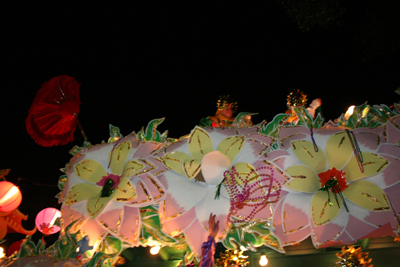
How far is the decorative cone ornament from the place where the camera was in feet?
5.07

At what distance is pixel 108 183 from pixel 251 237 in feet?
2.07

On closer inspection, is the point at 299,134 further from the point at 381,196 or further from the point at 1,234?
the point at 1,234

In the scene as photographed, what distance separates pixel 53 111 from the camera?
156 cm

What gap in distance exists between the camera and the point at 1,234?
3697mm

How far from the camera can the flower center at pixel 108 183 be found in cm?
123

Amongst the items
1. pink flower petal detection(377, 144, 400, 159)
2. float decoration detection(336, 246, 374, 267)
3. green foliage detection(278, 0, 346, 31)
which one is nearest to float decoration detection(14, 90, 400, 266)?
pink flower petal detection(377, 144, 400, 159)

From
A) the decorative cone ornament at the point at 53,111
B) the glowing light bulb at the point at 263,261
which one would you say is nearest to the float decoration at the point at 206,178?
the glowing light bulb at the point at 263,261

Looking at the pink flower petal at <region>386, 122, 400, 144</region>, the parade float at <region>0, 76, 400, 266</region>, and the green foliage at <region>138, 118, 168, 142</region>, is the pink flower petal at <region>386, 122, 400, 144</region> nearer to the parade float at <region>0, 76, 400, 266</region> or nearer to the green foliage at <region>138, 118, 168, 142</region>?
the parade float at <region>0, 76, 400, 266</region>

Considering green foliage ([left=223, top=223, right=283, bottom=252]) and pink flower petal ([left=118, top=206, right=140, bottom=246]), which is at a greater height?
pink flower petal ([left=118, top=206, right=140, bottom=246])

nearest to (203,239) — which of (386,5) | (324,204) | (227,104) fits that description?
(324,204)

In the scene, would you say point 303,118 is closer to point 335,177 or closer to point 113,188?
point 335,177

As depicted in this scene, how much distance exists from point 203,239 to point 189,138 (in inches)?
15.2

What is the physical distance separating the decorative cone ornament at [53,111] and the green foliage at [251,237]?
0.93 metres

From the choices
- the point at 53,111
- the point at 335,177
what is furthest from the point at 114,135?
the point at 335,177
